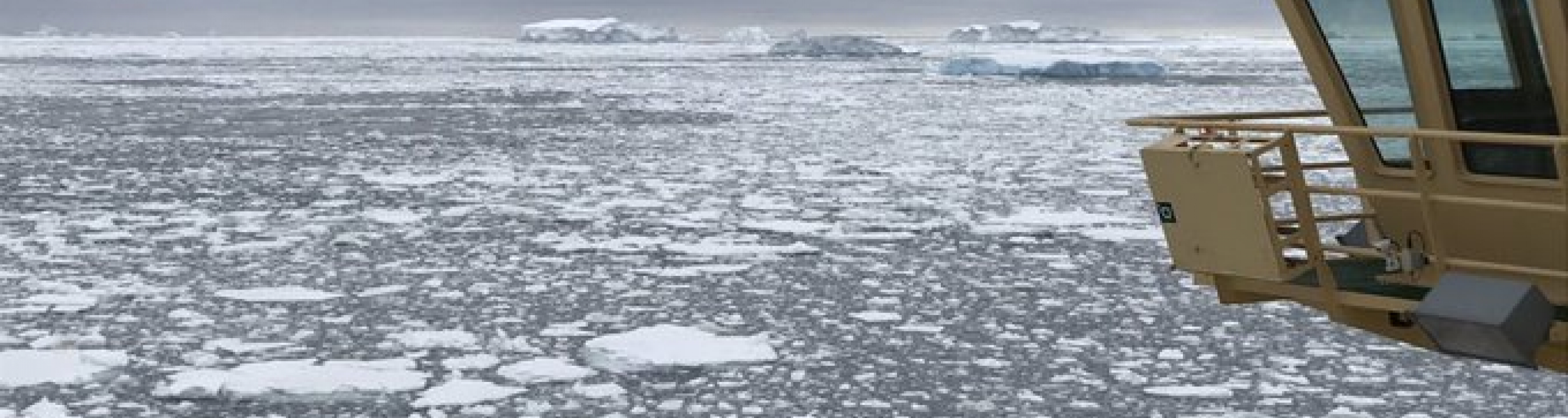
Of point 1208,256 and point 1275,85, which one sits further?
point 1275,85

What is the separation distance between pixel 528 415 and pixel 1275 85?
4466 cm

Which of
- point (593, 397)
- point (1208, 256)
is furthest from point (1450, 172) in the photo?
point (593, 397)

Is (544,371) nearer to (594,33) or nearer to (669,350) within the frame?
(669,350)

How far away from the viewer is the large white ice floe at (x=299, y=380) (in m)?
5.93

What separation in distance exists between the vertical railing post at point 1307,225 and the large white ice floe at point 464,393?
2.95 m

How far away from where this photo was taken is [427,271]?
9156 mm

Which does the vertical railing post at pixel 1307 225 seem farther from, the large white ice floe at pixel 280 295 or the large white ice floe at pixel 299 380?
the large white ice floe at pixel 280 295

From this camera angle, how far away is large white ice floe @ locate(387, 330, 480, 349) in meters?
6.86

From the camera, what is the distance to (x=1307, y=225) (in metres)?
4.54

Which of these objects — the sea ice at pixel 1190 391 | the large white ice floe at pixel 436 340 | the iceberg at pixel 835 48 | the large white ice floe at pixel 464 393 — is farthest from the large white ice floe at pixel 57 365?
the iceberg at pixel 835 48

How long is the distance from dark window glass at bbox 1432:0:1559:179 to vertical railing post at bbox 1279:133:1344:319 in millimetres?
456

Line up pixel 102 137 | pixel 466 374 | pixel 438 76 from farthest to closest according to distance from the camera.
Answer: pixel 438 76 < pixel 102 137 < pixel 466 374

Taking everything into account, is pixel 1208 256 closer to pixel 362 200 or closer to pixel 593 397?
pixel 593 397

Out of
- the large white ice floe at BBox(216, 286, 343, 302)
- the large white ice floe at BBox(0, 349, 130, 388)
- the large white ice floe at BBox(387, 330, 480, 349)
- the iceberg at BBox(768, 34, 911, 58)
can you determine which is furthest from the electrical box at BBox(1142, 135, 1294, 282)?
the iceberg at BBox(768, 34, 911, 58)
